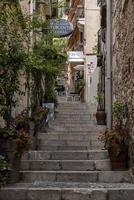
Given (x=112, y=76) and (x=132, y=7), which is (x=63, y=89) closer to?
(x=112, y=76)

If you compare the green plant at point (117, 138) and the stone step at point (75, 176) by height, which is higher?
the green plant at point (117, 138)

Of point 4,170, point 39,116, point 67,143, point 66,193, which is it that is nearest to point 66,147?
point 67,143

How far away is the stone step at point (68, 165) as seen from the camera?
34.3 feet

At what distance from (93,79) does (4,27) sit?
1431cm

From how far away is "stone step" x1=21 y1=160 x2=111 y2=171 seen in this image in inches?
412

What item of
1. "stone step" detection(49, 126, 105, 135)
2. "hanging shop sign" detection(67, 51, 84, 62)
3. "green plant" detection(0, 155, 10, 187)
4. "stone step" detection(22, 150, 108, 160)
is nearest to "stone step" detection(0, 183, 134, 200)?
"green plant" detection(0, 155, 10, 187)

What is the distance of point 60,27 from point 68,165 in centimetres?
734

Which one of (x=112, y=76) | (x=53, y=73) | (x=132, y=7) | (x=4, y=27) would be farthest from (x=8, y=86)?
(x=53, y=73)

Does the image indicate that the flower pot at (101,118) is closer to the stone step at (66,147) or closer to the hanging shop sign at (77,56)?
the stone step at (66,147)

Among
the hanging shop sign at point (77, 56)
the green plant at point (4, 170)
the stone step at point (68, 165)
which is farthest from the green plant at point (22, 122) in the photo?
the hanging shop sign at point (77, 56)

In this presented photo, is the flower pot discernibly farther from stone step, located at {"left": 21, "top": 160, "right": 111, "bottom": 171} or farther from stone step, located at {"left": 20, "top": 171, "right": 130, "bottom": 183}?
stone step, located at {"left": 20, "top": 171, "right": 130, "bottom": 183}

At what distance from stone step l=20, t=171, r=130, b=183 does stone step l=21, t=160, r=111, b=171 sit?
0.55 m

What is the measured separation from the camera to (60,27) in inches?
658

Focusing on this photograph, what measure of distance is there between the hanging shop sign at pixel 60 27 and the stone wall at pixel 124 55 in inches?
136
